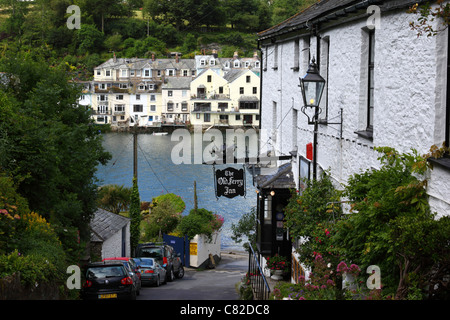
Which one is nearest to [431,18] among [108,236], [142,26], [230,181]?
[230,181]

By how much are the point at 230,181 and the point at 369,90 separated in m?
9.44

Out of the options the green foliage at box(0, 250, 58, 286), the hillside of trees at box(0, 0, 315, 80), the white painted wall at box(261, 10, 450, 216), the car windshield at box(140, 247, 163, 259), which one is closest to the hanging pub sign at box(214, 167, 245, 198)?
the white painted wall at box(261, 10, 450, 216)

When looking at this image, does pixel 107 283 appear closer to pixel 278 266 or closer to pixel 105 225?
pixel 278 266

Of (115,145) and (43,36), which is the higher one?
(43,36)

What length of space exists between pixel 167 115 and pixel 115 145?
17.8 metres

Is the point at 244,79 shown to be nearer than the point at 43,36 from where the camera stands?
Yes

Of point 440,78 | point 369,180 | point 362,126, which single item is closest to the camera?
point 440,78

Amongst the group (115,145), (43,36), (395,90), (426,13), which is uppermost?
(43,36)

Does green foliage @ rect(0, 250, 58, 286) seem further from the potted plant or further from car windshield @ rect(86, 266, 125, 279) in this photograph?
the potted plant

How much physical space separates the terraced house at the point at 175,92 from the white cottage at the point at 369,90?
Result: 81.3m

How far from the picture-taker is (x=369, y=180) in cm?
914

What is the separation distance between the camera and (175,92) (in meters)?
112
